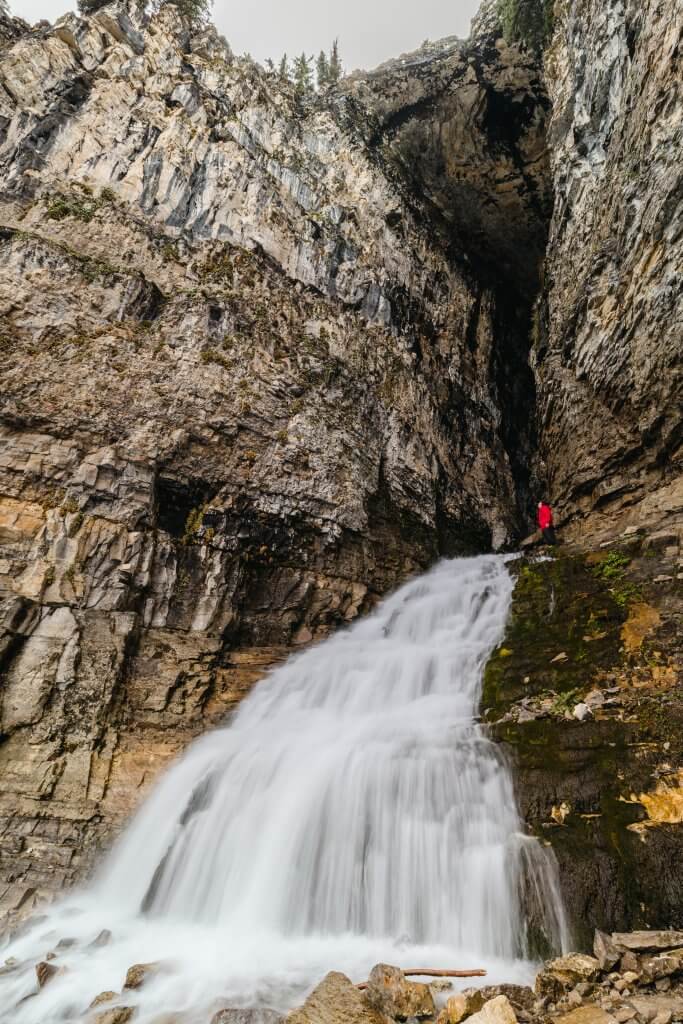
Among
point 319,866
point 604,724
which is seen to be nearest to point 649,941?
point 604,724

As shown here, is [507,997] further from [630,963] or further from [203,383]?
[203,383]

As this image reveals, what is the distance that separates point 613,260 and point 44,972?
15917 millimetres

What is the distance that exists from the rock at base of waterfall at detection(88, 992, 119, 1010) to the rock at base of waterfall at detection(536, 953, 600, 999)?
3718 millimetres

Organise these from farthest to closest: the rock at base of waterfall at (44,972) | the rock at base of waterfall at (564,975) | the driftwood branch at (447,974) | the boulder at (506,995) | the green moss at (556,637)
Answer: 1. the green moss at (556,637)
2. the rock at base of waterfall at (44,972)
3. the driftwood branch at (447,974)
4. the rock at base of waterfall at (564,975)
5. the boulder at (506,995)

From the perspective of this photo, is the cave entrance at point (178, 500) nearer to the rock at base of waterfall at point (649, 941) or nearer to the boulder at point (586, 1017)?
the rock at base of waterfall at point (649, 941)

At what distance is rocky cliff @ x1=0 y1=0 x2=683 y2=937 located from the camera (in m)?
9.79

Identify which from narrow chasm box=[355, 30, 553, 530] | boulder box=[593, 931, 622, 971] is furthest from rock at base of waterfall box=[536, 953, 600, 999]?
narrow chasm box=[355, 30, 553, 530]

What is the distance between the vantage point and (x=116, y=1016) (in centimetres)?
457

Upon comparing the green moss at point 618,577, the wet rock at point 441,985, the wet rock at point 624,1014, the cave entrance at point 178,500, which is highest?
the cave entrance at point 178,500

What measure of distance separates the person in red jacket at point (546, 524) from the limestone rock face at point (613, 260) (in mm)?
804

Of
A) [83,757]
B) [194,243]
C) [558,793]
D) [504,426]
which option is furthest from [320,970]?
[504,426]

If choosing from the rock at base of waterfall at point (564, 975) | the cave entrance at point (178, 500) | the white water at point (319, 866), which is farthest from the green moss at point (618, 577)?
the cave entrance at point (178, 500)

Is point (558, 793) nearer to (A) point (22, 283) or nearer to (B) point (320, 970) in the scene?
(B) point (320, 970)

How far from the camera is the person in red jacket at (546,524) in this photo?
1367 cm
